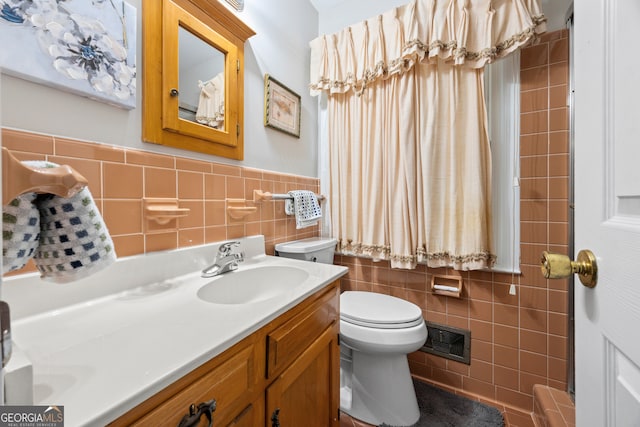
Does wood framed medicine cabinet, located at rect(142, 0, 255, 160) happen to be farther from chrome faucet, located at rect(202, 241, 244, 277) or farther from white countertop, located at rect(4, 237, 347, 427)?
white countertop, located at rect(4, 237, 347, 427)

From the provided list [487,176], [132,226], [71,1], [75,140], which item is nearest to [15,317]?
[132,226]

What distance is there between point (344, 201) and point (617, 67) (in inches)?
51.5

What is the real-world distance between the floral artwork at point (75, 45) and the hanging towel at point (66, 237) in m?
0.44

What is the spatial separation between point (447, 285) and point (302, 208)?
956 mm

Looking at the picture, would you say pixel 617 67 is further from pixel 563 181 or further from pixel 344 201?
pixel 344 201

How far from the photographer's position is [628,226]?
0.34 meters

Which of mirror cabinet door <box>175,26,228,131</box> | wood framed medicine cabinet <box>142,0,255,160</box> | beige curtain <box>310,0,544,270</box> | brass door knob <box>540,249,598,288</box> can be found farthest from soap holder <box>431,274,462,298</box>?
mirror cabinet door <box>175,26,228,131</box>

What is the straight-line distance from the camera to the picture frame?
1.32 metres

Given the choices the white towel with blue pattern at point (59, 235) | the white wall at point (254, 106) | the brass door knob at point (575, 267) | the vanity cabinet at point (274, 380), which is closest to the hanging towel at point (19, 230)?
the white towel with blue pattern at point (59, 235)

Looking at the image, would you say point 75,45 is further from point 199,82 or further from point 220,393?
point 220,393

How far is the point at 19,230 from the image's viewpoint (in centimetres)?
34

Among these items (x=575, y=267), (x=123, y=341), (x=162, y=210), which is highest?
(x=162, y=210)

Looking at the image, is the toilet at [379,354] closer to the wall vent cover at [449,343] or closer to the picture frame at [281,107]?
the wall vent cover at [449,343]

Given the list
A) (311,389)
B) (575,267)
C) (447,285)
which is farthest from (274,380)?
(447,285)
